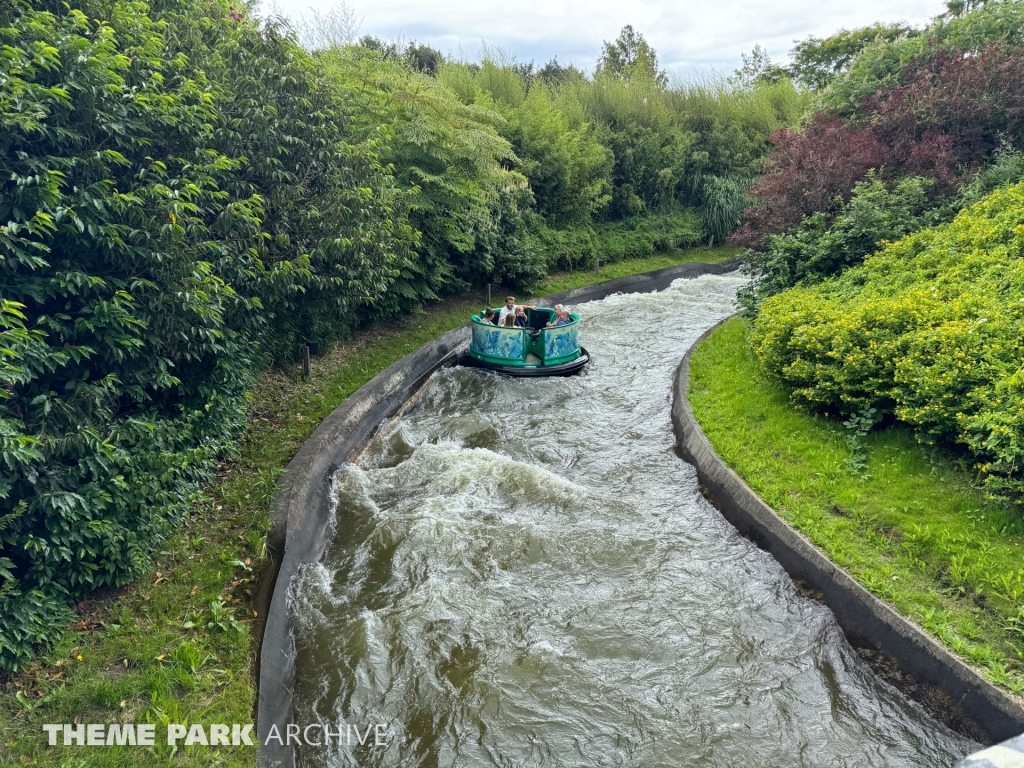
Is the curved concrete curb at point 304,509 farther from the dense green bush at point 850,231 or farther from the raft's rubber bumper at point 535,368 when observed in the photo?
the dense green bush at point 850,231

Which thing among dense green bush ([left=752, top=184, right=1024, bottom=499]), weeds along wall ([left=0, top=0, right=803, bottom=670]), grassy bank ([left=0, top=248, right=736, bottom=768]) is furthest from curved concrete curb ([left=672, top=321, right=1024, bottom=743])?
weeds along wall ([left=0, top=0, right=803, bottom=670])

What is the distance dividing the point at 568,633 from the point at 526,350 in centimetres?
634

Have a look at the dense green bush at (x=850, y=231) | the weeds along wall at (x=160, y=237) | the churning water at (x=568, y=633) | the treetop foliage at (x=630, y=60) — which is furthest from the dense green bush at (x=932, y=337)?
the treetop foliage at (x=630, y=60)

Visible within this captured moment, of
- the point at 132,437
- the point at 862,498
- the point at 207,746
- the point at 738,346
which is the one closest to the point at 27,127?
the point at 132,437

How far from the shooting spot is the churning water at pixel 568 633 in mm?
3791

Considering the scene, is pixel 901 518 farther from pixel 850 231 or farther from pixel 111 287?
pixel 111 287

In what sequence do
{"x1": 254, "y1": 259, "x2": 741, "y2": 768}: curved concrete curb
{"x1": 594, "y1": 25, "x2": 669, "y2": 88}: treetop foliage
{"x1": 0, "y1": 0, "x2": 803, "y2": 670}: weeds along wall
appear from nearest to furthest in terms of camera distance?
{"x1": 0, "y1": 0, "x2": 803, "y2": 670}: weeds along wall < {"x1": 254, "y1": 259, "x2": 741, "y2": 768}: curved concrete curb < {"x1": 594, "y1": 25, "x2": 669, "y2": 88}: treetop foliage

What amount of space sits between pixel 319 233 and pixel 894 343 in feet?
21.6

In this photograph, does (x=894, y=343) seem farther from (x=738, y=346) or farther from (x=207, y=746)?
(x=207, y=746)

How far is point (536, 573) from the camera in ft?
17.5

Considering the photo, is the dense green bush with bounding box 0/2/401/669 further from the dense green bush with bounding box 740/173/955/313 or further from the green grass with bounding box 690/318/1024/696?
the dense green bush with bounding box 740/173/955/313

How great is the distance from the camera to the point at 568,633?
15.3 feet

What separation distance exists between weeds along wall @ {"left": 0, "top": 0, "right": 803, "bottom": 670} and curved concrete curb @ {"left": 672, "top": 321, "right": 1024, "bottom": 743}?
5.17m

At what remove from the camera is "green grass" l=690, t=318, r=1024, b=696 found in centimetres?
404
